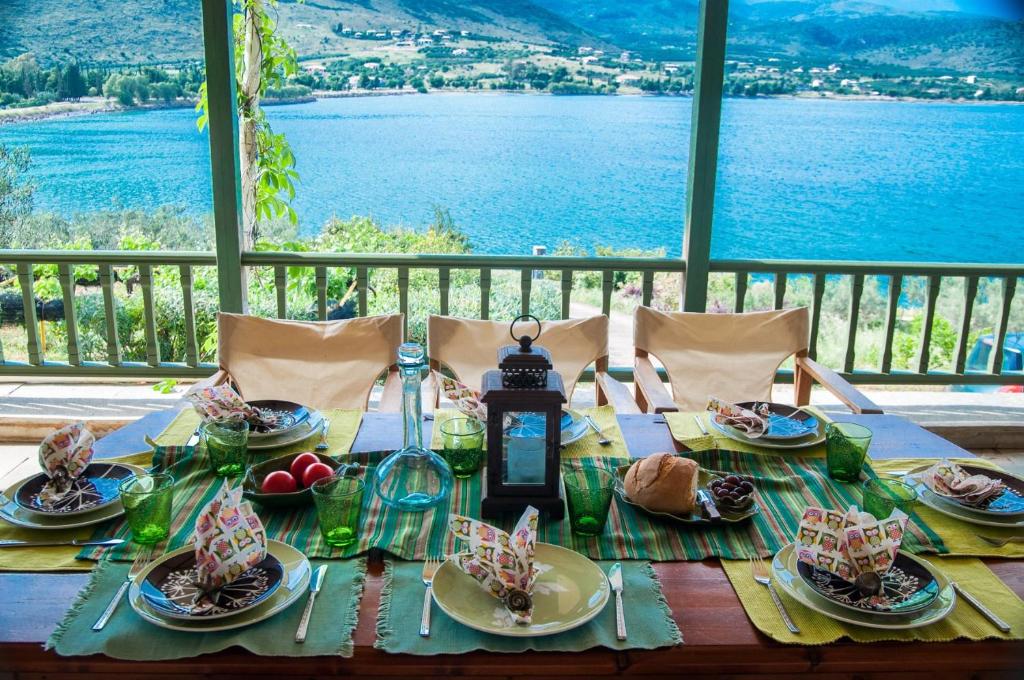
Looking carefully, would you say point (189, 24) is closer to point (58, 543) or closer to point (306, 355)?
point (306, 355)

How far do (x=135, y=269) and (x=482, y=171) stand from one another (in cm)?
169

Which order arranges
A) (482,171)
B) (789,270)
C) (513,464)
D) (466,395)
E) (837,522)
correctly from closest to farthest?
(837,522), (513,464), (466,395), (789,270), (482,171)

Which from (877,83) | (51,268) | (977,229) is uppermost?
(877,83)

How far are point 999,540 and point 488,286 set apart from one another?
2519 mm

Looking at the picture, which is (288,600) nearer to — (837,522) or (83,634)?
(83,634)

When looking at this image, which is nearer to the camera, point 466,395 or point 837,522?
point 837,522

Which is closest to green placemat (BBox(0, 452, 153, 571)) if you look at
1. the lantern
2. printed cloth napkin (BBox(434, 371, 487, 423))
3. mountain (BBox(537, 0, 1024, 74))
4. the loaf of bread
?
the lantern

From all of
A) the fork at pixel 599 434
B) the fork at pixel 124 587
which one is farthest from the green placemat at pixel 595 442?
the fork at pixel 124 587

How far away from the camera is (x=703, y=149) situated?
3.72m

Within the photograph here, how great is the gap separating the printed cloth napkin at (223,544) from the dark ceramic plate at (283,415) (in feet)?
2.11

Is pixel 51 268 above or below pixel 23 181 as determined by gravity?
below

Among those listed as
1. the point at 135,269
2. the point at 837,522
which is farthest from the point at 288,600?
the point at 135,269

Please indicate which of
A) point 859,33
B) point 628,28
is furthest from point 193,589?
point 859,33

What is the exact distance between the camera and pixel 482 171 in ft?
13.9
